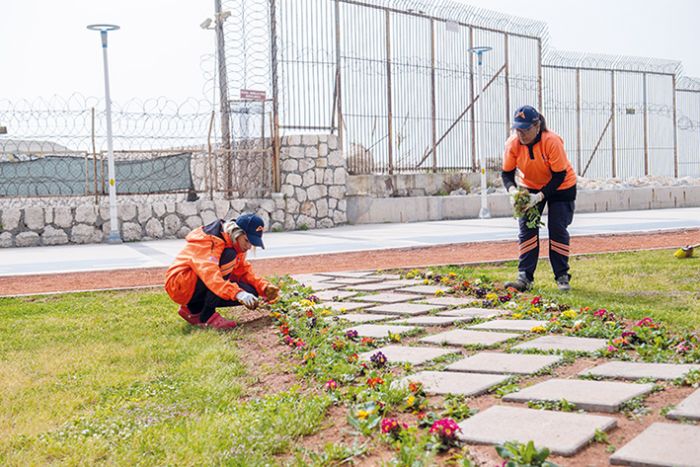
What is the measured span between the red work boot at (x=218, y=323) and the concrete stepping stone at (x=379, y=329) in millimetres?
990

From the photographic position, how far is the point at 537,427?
329 centimetres

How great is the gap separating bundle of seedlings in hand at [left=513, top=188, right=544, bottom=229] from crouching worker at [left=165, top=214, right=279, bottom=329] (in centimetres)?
231

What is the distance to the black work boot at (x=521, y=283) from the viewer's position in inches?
281

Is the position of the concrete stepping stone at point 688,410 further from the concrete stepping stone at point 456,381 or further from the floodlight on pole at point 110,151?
the floodlight on pole at point 110,151

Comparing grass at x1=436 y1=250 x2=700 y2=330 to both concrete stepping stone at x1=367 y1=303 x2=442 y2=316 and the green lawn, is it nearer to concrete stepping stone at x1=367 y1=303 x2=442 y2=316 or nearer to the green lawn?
the green lawn

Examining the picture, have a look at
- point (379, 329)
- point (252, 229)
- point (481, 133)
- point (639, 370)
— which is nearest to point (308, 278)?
point (252, 229)

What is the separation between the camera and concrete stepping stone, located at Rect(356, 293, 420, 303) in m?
6.77

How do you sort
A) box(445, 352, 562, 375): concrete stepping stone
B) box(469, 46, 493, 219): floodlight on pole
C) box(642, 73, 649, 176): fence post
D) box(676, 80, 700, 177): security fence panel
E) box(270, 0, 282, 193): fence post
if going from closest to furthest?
box(445, 352, 562, 375): concrete stepping stone < box(270, 0, 282, 193): fence post < box(469, 46, 493, 219): floodlight on pole < box(642, 73, 649, 176): fence post < box(676, 80, 700, 177): security fence panel

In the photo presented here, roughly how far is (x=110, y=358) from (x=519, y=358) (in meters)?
2.38

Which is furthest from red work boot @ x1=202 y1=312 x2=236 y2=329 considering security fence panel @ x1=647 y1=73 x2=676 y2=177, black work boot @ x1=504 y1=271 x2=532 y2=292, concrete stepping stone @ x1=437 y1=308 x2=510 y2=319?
security fence panel @ x1=647 y1=73 x2=676 y2=177

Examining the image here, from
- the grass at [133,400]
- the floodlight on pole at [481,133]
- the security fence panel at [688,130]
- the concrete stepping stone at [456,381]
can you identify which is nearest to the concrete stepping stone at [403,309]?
the grass at [133,400]

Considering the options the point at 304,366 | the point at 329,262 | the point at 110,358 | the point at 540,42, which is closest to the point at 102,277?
the point at 329,262

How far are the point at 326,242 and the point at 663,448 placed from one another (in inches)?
409

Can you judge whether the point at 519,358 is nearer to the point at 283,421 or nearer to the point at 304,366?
the point at 304,366
